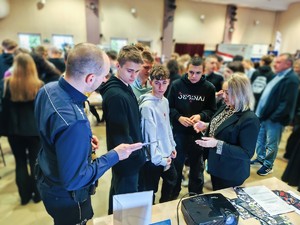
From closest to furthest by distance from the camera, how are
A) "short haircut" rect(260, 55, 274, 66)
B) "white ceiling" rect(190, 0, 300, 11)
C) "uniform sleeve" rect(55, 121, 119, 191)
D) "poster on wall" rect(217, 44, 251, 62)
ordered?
"uniform sleeve" rect(55, 121, 119, 191)
"short haircut" rect(260, 55, 274, 66)
"poster on wall" rect(217, 44, 251, 62)
"white ceiling" rect(190, 0, 300, 11)

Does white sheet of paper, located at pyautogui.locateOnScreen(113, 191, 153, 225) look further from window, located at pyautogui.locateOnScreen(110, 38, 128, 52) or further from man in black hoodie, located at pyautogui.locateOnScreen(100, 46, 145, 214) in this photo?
window, located at pyautogui.locateOnScreen(110, 38, 128, 52)

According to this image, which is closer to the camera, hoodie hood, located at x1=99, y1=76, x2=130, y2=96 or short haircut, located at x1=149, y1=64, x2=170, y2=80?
hoodie hood, located at x1=99, y1=76, x2=130, y2=96

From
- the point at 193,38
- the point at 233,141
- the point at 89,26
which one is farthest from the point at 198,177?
the point at 193,38

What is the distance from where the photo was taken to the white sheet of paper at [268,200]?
3.98ft

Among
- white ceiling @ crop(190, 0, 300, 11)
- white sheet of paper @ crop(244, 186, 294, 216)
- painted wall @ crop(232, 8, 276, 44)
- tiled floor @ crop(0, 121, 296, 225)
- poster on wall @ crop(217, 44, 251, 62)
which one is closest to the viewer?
white sheet of paper @ crop(244, 186, 294, 216)

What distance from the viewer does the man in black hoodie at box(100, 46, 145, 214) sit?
4.04ft

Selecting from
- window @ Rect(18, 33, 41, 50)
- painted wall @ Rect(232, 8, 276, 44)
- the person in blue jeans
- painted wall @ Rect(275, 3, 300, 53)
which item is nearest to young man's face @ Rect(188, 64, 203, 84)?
the person in blue jeans

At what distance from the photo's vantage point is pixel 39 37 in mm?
6891

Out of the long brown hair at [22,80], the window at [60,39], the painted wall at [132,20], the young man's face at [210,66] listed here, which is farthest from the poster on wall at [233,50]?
the long brown hair at [22,80]

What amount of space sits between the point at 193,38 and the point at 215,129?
8.50 m

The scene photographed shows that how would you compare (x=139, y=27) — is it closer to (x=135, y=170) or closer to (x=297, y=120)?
(x=297, y=120)

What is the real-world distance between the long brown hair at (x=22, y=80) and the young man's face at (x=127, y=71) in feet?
3.66

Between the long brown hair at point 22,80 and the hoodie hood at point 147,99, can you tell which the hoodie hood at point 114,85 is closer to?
the hoodie hood at point 147,99

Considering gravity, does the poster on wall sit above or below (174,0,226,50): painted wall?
below
